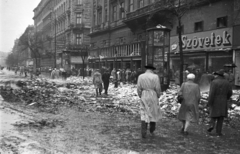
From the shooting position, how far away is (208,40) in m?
20.1

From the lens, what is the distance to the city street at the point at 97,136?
212 inches

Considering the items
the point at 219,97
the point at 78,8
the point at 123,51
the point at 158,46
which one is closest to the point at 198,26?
the point at 158,46

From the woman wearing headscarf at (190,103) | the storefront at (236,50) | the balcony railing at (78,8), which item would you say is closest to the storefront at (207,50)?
the storefront at (236,50)

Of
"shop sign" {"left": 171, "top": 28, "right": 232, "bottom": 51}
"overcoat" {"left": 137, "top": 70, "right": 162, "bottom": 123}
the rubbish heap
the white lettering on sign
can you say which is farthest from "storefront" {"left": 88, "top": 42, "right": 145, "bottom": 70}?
"overcoat" {"left": 137, "top": 70, "right": 162, "bottom": 123}

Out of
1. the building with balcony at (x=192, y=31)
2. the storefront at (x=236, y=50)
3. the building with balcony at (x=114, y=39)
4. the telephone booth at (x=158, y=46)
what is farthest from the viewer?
the building with balcony at (x=114, y=39)

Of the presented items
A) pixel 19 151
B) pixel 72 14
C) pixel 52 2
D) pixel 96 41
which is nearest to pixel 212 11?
pixel 19 151

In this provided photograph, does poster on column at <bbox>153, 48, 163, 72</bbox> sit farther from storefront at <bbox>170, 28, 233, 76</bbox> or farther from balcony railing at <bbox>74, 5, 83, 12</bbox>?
balcony railing at <bbox>74, 5, 83, 12</bbox>

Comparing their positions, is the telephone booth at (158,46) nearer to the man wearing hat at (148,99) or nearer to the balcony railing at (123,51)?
the balcony railing at (123,51)

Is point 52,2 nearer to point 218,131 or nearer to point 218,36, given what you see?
point 218,36

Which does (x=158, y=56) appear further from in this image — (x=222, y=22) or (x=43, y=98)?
(x=43, y=98)

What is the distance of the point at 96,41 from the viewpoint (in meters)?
43.1

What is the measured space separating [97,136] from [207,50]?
612 inches

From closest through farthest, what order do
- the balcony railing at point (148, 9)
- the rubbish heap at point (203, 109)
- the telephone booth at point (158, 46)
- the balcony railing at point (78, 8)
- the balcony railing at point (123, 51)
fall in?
the rubbish heap at point (203, 109) → the telephone booth at point (158, 46) → the balcony railing at point (148, 9) → the balcony railing at point (123, 51) → the balcony railing at point (78, 8)

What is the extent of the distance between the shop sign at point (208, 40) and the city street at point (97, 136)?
37.9 feet
